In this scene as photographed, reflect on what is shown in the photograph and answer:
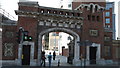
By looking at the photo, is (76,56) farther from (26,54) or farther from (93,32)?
(26,54)

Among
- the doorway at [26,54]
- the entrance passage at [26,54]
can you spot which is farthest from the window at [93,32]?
the entrance passage at [26,54]

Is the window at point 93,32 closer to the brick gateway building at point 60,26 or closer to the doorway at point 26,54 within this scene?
the brick gateway building at point 60,26

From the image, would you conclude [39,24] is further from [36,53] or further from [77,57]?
[77,57]

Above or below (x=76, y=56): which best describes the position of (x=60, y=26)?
above

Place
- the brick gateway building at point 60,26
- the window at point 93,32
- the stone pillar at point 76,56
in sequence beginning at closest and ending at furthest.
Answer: the brick gateway building at point 60,26 → the stone pillar at point 76,56 → the window at point 93,32

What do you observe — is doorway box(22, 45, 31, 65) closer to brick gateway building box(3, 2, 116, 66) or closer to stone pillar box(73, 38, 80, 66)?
brick gateway building box(3, 2, 116, 66)

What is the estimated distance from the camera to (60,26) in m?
22.8

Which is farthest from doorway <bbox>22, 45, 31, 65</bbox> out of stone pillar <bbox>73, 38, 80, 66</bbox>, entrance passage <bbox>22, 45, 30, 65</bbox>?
stone pillar <bbox>73, 38, 80, 66</bbox>

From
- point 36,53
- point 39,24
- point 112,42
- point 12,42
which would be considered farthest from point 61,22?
point 112,42

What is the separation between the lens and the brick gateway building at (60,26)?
2106cm

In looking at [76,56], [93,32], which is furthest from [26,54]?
[93,32]

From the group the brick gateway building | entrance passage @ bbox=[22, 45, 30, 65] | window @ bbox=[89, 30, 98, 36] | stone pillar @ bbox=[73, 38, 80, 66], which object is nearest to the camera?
the brick gateway building

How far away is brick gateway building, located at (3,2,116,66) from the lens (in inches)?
829

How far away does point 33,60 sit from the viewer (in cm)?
2080
